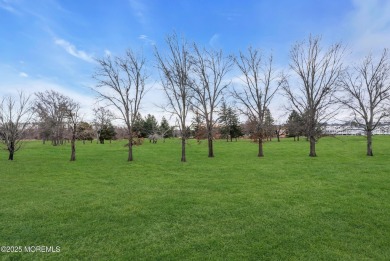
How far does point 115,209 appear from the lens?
8.54 meters

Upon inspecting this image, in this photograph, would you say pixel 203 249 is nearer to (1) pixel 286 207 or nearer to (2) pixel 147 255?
(2) pixel 147 255

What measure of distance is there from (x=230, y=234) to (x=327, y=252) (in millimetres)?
2208

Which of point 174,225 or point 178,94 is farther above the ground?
point 178,94

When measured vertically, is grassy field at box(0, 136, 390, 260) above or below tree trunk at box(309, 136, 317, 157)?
below

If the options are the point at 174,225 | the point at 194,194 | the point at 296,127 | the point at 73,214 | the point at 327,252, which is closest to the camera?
the point at 327,252

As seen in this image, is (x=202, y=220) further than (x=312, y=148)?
No

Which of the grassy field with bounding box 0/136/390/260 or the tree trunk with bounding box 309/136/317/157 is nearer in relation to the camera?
the grassy field with bounding box 0/136/390/260

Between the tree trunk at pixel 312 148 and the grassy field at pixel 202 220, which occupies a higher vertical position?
the tree trunk at pixel 312 148

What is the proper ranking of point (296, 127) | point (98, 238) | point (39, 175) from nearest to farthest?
point (98, 238) < point (39, 175) < point (296, 127)

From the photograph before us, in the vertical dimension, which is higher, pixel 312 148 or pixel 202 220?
pixel 312 148

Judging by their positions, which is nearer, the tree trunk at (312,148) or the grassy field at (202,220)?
the grassy field at (202,220)

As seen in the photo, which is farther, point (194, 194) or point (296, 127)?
point (296, 127)

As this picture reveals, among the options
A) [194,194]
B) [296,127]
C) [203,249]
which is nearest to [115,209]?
[194,194]

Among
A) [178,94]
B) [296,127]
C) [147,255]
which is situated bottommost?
[147,255]
